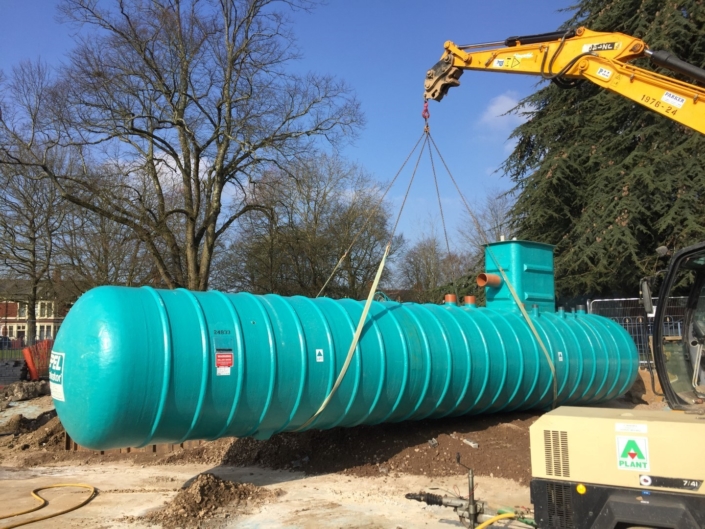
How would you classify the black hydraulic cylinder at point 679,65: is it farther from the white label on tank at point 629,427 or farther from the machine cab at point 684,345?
the white label on tank at point 629,427

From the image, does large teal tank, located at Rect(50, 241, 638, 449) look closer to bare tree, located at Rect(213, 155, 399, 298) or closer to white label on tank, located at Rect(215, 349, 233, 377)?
white label on tank, located at Rect(215, 349, 233, 377)

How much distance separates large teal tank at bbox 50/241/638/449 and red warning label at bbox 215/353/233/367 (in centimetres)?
1

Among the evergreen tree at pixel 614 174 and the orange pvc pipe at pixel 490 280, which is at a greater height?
the evergreen tree at pixel 614 174

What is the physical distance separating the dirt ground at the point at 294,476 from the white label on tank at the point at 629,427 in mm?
2509

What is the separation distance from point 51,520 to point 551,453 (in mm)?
5036

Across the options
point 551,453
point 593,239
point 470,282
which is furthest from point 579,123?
point 551,453

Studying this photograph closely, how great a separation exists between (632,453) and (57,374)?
5.23 m

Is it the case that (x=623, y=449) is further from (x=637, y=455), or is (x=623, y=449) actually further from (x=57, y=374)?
(x=57, y=374)

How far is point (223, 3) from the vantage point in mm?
16594

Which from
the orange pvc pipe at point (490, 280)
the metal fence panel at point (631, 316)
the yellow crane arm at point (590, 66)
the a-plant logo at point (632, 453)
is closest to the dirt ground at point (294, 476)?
the orange pvc pipe at point (490, 280)

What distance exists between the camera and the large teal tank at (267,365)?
5742mm

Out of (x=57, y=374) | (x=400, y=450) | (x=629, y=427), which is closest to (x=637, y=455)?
(x=629, y=427)

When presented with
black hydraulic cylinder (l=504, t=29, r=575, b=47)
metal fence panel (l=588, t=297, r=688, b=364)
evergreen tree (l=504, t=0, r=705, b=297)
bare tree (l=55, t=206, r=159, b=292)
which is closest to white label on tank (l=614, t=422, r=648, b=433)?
black hydraulic cylinder (l=504, t=29, r=575, b=47)

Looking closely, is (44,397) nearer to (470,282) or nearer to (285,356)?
(285,356)
